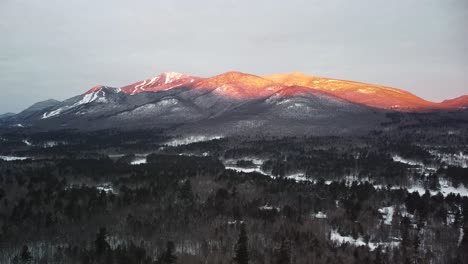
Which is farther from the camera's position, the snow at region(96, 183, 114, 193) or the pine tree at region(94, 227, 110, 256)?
the snow at region(96, 183, 114, 193)

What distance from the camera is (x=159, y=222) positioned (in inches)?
4131

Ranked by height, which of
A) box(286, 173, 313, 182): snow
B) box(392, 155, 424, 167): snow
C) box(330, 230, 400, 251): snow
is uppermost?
box(392, 155, 424, 167): snow

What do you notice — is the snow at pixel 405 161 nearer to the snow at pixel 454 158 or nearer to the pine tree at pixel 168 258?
the snow at pixel 454 158

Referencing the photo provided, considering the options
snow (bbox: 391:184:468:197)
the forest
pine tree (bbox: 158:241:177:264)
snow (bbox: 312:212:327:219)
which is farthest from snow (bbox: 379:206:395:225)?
pine tree (bbox: 158:241:177:264)

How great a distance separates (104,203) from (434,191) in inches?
4126

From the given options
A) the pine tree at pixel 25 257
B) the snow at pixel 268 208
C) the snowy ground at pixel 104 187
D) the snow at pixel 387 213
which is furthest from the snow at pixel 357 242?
the snowy ground at pixel 104 187

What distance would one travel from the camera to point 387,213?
383 ft

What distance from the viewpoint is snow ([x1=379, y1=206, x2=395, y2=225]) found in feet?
366

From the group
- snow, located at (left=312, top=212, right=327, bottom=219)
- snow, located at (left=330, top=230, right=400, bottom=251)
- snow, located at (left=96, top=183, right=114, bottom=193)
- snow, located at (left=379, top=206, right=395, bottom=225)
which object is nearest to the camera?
snow, located at (left=330, top=230, right=400, bottom=251)

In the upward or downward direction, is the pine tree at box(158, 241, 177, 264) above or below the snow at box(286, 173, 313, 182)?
below

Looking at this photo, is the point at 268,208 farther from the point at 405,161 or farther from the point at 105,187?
the point at 405,161

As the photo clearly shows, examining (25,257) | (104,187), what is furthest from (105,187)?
(25,257)

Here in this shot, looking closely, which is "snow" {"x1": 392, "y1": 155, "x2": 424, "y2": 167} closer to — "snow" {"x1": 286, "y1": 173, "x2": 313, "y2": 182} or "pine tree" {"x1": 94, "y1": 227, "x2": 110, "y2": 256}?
"snow" {"x1": 286, "y1": 173, "x2": 313, "y2": 182}

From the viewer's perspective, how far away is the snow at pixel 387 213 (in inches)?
4396
